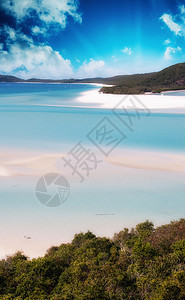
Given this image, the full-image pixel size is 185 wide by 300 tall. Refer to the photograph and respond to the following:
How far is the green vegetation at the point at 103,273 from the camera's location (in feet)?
14.5

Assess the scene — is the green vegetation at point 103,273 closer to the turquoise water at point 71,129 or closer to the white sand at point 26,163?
the white sand at point 26,163

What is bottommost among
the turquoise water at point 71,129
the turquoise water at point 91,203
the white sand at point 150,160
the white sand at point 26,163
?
the turquoise water at point 91,203

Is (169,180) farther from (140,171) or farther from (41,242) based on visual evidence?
(41,242)

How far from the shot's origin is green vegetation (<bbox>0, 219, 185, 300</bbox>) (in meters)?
4.42

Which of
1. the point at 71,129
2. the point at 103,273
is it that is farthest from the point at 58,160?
the point at 103,273

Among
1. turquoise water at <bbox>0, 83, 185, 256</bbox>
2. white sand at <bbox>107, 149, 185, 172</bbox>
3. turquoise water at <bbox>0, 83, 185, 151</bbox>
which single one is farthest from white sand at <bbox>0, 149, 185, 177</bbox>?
turquoise water at <bbox>0, 83, 185, 151</bbox>

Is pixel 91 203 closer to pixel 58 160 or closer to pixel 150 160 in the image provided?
pixel 58 160

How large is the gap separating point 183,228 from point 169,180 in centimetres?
465

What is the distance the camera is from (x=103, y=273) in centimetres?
489

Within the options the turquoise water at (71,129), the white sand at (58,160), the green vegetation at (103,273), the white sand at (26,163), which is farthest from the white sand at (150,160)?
the green vegetation at (103,273)

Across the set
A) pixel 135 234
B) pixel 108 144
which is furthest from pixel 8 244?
pixel 108 144

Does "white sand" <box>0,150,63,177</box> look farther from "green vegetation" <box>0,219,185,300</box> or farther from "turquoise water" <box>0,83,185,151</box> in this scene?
"green vegetation" <box>0,219,185,300</box>

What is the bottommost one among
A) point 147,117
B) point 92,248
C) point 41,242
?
point 41,242

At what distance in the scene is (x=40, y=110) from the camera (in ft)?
104
